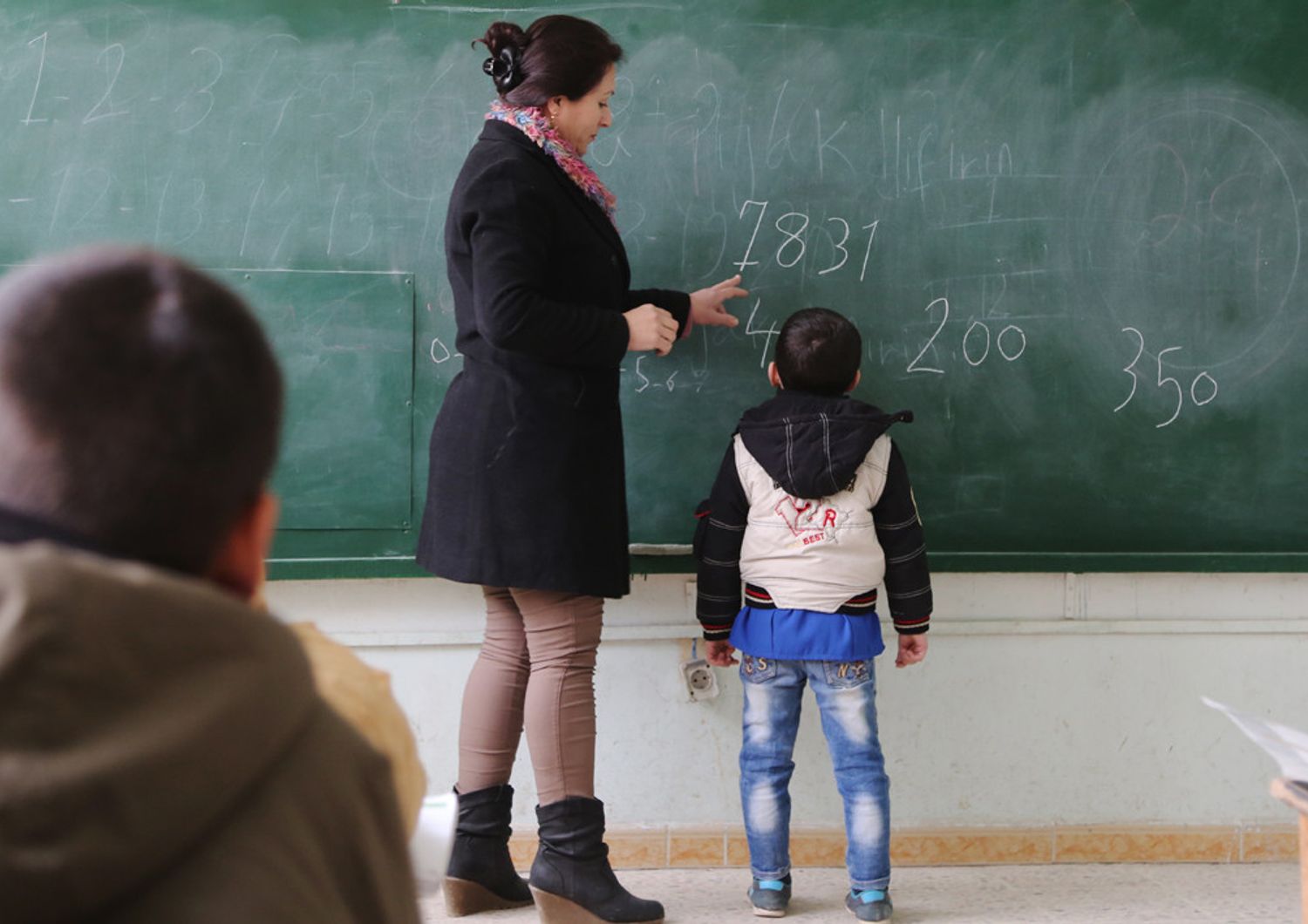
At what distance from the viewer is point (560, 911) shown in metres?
2.64

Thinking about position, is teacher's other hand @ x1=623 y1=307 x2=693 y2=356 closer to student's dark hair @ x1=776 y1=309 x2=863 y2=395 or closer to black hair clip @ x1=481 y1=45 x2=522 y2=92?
student's dark hair @ x1=776 y1=309 x2=863 y2=395

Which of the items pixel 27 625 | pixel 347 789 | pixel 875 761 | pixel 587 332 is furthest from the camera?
pixel 875 761

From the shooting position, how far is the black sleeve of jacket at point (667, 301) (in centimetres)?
288

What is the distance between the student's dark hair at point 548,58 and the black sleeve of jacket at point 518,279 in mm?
198

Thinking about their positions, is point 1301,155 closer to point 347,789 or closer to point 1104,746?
point 1104,746

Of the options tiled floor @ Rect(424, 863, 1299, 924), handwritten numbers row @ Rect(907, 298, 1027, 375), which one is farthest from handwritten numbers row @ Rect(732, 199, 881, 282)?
tiled floor @ Rect(424, 863, 1299, 924)

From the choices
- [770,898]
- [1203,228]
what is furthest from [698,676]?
[1203,228]

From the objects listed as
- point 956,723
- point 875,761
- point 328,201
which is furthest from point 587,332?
point 956,723

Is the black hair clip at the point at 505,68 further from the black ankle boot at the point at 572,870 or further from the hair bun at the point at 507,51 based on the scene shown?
the black ankle boot at the point at 572,870

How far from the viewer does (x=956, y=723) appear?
321 cm

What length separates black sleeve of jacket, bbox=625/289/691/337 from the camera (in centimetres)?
288

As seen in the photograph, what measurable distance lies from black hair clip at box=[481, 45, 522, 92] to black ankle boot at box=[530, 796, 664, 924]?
1.42 m

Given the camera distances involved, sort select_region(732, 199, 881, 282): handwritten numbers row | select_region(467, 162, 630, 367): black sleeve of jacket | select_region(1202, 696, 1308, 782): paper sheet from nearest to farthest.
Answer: select_region(1202, 696, 1308, 782): paper sheet
select_region(467, 162, 630, 367): black sleeve of jacket
select_region(732, 199, 881, 282): handwritten numbers row

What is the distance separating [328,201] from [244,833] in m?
2.39
